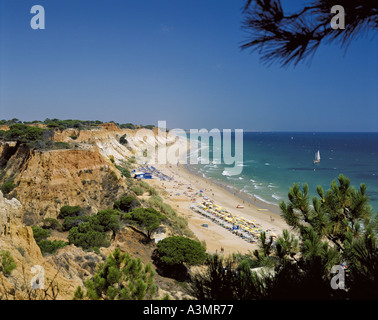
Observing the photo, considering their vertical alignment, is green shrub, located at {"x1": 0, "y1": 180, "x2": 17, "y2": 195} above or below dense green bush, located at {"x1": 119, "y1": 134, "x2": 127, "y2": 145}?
below

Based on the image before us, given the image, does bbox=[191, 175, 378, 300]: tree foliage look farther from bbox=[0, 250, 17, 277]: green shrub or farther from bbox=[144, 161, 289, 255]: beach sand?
bbox=[144, 161, 289, 255]: beach sand

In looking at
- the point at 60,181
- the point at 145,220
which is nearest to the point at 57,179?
the point at 60,181

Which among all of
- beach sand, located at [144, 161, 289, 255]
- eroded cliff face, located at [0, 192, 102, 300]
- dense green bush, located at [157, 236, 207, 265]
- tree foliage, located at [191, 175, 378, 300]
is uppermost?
tree foliage, located at [191, 175, 378, 300]

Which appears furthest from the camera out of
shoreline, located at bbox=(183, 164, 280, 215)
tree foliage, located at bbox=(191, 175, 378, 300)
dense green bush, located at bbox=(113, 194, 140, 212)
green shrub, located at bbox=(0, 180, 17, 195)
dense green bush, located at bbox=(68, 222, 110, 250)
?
shoreline, located at bbox=(183, 164, 280, 215)

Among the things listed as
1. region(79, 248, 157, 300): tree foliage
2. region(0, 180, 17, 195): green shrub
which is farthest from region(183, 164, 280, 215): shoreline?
region(0, 180, 17, 195): green shrub

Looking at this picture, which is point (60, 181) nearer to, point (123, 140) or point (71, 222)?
point (71, 222)

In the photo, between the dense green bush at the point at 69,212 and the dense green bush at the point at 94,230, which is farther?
the dense green bush at the point at 69,212

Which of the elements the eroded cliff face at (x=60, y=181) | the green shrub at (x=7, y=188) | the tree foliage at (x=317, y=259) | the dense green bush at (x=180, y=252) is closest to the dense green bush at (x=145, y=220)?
the dense green bush at (x=180, y=252)

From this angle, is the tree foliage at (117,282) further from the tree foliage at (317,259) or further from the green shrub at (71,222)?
the green shrub at (71,222)

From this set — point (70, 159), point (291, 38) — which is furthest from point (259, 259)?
point (70, 159)
